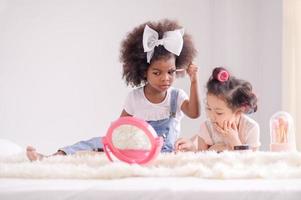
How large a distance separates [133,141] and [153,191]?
1.09ft

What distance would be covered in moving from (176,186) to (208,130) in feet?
4.40

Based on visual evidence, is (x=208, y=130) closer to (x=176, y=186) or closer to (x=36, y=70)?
(x=36, y=70)

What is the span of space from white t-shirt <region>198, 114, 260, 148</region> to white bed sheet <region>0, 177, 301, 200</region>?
123cm

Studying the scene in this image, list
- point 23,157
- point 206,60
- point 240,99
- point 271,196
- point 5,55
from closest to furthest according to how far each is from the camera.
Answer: point 271,196, point 23,157, point 240,99, point 5,55, point 206,60

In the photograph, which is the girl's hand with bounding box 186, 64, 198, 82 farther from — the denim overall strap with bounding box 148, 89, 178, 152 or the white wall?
the white wall

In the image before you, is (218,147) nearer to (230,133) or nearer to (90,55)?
(230,133)

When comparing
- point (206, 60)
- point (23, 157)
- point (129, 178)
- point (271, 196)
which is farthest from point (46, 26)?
point (271, 196)

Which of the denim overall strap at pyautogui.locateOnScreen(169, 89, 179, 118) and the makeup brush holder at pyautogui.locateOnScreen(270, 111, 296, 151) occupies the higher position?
the denim overall strap at pyautogui.locateOnScreen(169, 89, 179, 118)

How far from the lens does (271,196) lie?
60cm

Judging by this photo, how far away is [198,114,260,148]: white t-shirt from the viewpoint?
1.86m

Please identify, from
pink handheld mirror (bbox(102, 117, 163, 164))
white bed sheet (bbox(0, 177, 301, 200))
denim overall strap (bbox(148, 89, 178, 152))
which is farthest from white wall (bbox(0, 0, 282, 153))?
white bed sheet (bbox(0, 177, 301, 200))

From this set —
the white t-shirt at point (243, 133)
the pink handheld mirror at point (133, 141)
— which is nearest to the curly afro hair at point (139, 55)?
the white t-shirt at point (243, 133)

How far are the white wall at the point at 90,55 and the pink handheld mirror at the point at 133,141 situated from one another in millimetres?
1416

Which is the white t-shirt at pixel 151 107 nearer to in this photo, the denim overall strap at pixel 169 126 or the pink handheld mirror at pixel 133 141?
the denim overall strap at pixel 169 126
